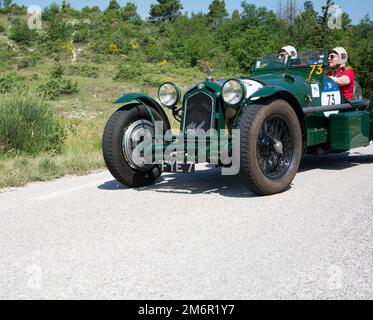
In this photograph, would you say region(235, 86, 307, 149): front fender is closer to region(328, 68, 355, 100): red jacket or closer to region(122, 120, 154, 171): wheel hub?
region(122, 120, 154, 171): wheel hub

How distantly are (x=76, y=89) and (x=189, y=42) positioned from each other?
35187 mm

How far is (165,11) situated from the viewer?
109 m

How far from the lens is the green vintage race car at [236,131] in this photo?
5.88m

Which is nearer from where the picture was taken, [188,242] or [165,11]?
[188,242]

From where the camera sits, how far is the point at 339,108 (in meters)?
7.80

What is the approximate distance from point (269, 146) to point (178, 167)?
1.09 metres

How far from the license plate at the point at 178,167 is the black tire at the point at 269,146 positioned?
62 centimetres

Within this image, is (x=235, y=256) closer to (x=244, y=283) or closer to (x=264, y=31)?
(x=244, y=283)

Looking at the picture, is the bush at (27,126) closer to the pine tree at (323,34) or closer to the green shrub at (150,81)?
the green shrub at (150,81)

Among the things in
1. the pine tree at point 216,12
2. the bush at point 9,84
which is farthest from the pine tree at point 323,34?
the pine tree at point 216,12

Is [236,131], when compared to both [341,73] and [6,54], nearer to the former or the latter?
[341,73]

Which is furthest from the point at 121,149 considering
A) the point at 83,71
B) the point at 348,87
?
the point at 83,71

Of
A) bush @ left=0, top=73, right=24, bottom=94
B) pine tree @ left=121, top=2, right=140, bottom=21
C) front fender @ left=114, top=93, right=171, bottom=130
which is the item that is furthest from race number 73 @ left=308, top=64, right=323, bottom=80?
pine tree @ left=121, top=2, right=140, bottom=21
